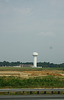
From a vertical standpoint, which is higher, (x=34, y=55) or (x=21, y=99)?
(x=34, y=55)

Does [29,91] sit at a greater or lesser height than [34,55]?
lesser

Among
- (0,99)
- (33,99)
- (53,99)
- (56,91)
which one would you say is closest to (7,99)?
(0,99)

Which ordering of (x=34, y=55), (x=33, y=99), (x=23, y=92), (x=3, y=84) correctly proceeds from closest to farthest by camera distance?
1. (x=33, y=99)
2. (x=23, y=92)
3. (x=3, y=84)
4. (x=34, y=55)

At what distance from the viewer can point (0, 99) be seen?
1617 centimetres

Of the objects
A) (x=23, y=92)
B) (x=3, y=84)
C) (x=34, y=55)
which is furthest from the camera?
(x=34, y=55)

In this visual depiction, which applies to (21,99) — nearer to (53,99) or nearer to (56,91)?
(53,99)

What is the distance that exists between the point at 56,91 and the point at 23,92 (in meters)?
3.95

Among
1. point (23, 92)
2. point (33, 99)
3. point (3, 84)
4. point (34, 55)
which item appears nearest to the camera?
point (33, 99)

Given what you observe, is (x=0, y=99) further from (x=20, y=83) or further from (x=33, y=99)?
(x=20, y=83)

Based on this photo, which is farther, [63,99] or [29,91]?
[29,91]

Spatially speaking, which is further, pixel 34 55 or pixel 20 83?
pixel 34 55

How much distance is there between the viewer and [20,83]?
33.0m

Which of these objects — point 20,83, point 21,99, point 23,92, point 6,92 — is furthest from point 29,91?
point 20,83

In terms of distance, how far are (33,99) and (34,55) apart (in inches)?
5324
